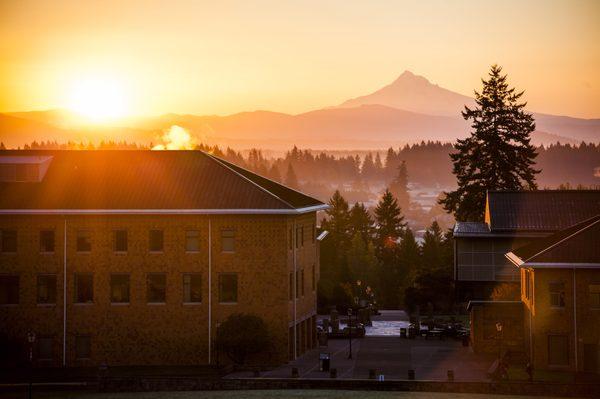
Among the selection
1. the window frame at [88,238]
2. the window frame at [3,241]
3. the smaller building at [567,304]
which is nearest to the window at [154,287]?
the window frame at [88,238]

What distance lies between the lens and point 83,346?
69.1m

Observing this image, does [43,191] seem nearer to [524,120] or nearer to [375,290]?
[524,120]

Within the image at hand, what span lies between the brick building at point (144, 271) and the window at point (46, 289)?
0.06m

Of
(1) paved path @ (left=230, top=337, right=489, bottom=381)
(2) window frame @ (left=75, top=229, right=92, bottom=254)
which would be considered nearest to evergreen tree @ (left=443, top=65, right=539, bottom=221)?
(1) paved path @ (left=230, top=337, right=489, bottom=381)

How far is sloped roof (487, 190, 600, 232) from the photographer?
72.0 meters

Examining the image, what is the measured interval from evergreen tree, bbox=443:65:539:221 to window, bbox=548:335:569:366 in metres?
45.0

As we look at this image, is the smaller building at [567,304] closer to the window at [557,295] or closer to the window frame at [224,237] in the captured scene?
the window at [557,295]

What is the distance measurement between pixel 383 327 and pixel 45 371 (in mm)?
33018

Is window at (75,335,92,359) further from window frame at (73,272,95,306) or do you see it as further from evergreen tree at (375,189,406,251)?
evergreen tree at (375,189,406,251)

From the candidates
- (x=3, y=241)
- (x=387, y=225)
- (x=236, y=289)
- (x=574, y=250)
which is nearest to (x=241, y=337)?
(x=236, y=289)

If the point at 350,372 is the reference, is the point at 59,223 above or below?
above

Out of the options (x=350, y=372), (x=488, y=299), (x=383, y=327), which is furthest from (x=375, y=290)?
(x=350, y=372)

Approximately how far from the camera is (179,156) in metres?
73.8

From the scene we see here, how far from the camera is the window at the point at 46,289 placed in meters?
69.6
